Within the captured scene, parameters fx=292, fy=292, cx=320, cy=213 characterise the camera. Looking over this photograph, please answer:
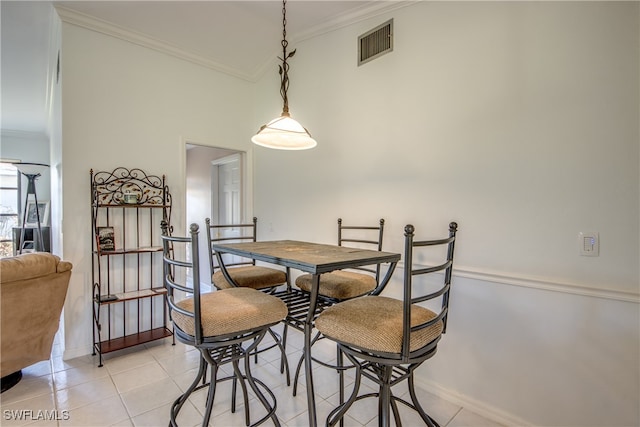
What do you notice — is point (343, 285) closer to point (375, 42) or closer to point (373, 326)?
point (373, 326)

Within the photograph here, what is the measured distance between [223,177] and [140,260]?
6.03 ft

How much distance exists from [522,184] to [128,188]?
10.6 ft

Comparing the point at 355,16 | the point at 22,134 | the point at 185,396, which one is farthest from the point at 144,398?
the point at 22,134

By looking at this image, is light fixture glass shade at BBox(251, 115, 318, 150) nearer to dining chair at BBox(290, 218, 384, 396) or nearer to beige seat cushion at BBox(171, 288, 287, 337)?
dining chair at BBox(290, 218, 384, 396)

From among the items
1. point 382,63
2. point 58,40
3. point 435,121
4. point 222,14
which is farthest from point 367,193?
point 58,40

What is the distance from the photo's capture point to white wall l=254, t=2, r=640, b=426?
142 cm

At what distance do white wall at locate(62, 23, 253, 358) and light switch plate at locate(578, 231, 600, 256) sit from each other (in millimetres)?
3270

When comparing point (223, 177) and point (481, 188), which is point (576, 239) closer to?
point (481, 188)

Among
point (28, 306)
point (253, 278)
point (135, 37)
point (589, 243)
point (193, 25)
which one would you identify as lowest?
point (28, 306)

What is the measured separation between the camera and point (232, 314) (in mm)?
1375

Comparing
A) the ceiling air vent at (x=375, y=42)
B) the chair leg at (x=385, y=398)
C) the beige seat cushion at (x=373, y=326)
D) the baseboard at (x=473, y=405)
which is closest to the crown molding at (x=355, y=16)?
the ceiling air vent at (x=375, y=42)

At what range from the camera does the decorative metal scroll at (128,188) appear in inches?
104

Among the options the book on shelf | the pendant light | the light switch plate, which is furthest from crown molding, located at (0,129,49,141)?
the light switch plate

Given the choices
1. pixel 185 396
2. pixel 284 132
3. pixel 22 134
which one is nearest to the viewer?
pixel 185 396
